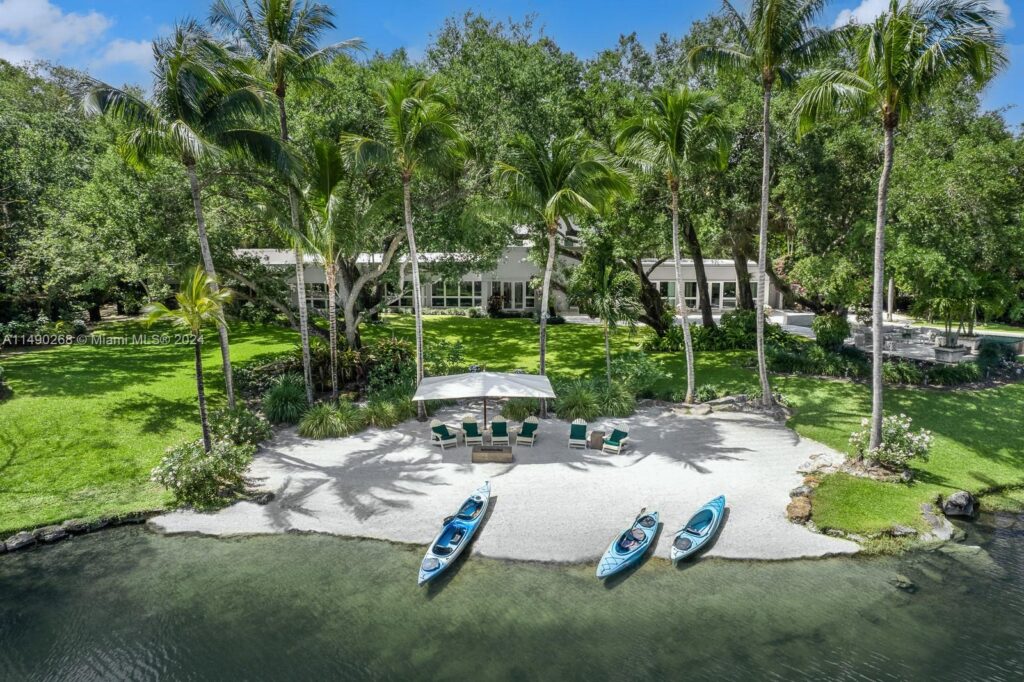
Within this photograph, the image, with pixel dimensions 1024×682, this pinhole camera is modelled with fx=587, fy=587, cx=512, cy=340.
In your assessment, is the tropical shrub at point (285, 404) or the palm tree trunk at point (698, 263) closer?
the tropical shrub at point (285, 404)

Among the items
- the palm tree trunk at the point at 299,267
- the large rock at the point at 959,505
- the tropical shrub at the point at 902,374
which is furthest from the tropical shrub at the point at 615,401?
the tropical shrub at the point at 902,374

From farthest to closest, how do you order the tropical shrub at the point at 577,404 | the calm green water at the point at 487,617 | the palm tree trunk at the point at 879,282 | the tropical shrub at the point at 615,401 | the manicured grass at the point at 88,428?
the tropical shrub at the point at 615,401, the tropical shrub at the point at 577,404, the manicured grass at the point at 88,428, the palm tree trunk at the point at 879,282, the calm green water at the point at 487,617

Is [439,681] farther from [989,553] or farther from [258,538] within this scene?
[989,553]

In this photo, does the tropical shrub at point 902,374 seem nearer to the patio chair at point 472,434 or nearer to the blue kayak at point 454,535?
the patio chair at point 472,434

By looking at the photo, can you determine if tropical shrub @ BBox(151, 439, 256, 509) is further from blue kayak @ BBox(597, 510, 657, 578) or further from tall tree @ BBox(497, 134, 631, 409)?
tall tree @ BBox(497, 134, 631, 409)

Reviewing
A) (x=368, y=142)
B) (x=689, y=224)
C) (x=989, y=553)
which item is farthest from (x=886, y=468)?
(x=368, y=142)

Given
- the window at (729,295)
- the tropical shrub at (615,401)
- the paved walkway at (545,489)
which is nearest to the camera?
the paved walkway at (545,489)
